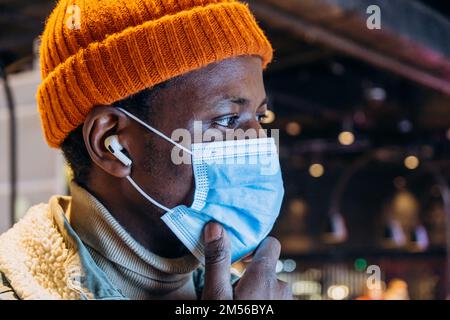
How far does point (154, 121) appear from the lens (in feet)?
4.05

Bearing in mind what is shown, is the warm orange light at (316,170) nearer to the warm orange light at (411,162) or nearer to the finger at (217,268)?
the warm orange light at (411,162)

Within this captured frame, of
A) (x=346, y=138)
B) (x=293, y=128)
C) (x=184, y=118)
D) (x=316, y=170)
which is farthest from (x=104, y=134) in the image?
(x=316, y=170)

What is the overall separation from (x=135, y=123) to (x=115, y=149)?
6 cm

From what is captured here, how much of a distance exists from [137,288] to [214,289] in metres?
0.17

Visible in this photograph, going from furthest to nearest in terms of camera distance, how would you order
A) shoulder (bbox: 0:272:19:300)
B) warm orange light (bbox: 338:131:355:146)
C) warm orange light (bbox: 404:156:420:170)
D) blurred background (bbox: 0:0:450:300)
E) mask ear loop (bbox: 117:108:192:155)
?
warm orange light (bbox: 404:156:420:170), warm orange light (bbox: 338:131:355:146), blurred background (bbox: 0:0:450:300), mask ear loop (bbox: 117:108:192:155), shoulder (bbox: 0:272:19:300)

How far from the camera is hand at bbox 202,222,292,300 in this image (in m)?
1.13

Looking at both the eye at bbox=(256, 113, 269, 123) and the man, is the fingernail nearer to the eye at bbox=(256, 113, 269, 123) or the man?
the man

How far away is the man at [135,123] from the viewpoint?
3.90 ft

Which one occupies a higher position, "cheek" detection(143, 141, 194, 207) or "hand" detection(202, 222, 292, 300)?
"cheek" detection(143, 141, 194, 207)

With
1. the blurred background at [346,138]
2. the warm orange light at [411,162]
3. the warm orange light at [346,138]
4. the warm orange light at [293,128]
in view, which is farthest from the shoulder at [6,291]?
the warm orange light at [411,162]

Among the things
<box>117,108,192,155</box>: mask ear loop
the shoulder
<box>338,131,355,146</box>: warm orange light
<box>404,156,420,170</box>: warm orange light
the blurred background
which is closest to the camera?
the shoulder

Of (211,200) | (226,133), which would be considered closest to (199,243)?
(211,200)

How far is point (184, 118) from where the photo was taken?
123cm

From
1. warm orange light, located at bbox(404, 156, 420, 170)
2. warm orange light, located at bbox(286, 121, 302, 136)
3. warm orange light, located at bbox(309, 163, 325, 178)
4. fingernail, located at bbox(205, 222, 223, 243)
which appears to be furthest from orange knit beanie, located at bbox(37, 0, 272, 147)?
warm orange light, located at bbox(309, 163, 325, 178)
